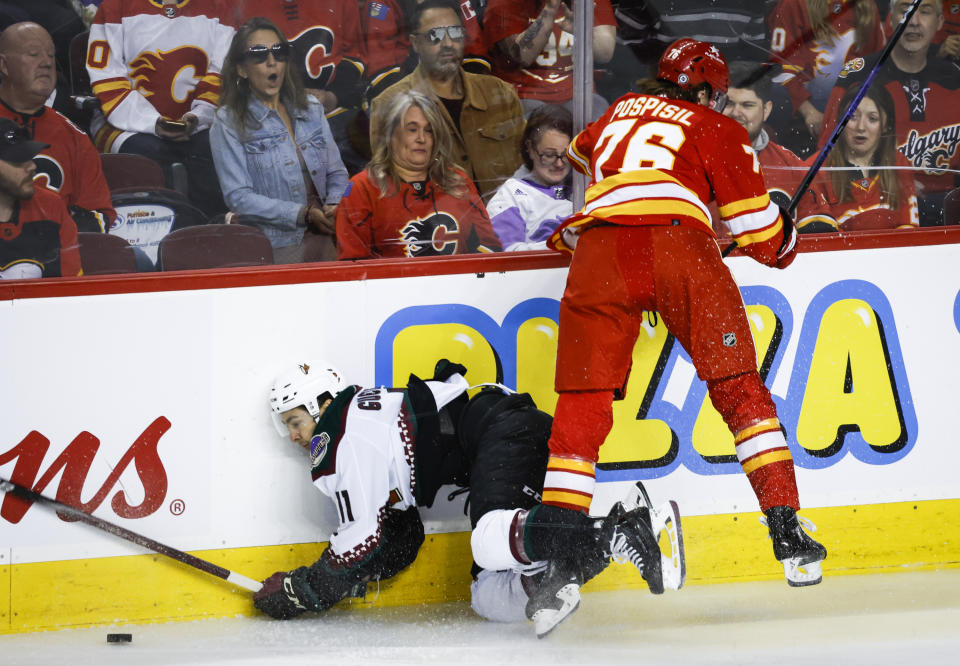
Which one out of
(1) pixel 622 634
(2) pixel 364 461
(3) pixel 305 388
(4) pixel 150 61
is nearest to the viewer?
(1) pixel 622 634

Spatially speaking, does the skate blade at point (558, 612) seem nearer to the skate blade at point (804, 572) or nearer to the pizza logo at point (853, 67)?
the skate blade at point (804, 572)

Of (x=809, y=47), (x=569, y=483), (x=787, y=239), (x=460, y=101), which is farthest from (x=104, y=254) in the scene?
(x=809, y=47)

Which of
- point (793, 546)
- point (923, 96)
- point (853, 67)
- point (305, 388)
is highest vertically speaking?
point (853, 67)

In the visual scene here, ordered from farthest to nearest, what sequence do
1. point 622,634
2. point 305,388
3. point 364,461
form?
1. point 305,388
2. point 364,461
3. point 622,634

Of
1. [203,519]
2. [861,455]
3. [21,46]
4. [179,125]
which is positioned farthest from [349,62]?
[861,455]

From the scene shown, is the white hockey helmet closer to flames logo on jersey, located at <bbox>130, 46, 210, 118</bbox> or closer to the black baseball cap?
flames logo on jersey, located at <bbox>130, 46, 210, 118</bbox>

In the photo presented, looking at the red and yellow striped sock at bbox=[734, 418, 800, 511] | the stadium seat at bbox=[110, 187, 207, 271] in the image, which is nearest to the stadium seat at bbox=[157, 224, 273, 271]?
the stadium seat at bbox=[110, 187, 207, 271]

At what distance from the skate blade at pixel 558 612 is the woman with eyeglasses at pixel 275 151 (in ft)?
4.13

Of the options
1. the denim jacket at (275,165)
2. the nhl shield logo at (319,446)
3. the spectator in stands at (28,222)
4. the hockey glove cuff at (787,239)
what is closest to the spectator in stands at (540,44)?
the denim jacket at (275,165)

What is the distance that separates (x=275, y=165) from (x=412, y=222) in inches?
17.9

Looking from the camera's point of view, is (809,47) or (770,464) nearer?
(770,464)

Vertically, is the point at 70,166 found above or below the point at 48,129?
below

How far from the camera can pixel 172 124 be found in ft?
10.0

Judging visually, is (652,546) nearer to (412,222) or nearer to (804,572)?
(804,572)
